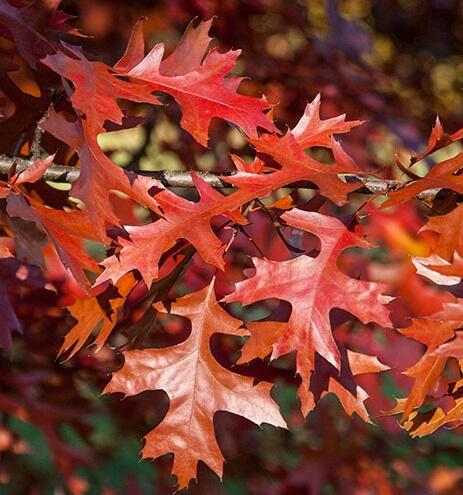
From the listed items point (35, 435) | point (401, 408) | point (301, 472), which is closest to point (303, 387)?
point (401, 408)

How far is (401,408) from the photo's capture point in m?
1.01

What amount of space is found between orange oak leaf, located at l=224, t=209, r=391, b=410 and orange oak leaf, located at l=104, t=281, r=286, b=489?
0.09 meters

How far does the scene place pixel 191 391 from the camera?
1063 mm

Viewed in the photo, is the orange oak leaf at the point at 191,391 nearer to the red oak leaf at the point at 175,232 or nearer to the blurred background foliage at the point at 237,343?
the red oak leaf at the point at 175,232

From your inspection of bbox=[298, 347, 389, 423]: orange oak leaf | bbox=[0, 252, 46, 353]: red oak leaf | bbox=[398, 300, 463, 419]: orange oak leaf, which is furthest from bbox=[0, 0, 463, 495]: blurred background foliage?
bbox=[398, 300, 463, 419]: orange oak leaf

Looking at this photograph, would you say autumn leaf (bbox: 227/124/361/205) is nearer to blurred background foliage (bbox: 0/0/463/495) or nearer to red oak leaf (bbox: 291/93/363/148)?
red oak leaf (bbox: 291/93/363/148)

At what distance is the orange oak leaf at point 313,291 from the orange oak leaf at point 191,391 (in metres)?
0.09

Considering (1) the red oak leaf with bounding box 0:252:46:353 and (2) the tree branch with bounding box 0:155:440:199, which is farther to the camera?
(1) the red oak leaf with bounding box 0:252:46:353

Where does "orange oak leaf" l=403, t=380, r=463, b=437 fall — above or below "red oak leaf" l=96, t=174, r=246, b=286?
below

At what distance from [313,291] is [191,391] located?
0.19 m

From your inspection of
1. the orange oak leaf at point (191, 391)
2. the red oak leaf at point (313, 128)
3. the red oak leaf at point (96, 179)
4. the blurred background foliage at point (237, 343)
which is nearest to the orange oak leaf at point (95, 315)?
the orange oak leaf at point (191, 391)

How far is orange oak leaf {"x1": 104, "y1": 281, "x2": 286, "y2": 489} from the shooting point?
1060mm

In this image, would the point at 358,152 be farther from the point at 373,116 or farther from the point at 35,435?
the point at 35,435

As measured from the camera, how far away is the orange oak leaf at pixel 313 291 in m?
0.97
